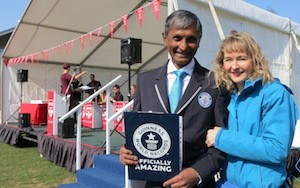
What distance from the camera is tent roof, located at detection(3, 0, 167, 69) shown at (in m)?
8.25

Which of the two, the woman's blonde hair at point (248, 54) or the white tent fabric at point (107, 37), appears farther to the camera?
the white tent fabric at point (107, 37)

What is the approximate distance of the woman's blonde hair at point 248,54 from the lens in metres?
1.28

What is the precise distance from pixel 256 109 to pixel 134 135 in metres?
0.48

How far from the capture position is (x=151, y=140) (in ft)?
4.13

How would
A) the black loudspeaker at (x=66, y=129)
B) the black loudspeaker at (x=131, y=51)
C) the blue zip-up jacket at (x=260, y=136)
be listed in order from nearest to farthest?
1. the blue zip-up jacket at (x=260, y=136)
2. the black loudspeaker at (x=131, y=51)
3. the black loudspeaker at (x=66, y=129)

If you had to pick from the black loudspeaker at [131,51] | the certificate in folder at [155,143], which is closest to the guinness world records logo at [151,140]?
the certificate in folder at [155,143]

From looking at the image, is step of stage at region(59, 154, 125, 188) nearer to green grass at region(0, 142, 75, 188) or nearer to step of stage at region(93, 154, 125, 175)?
step of stage at region(93, 154, 125, 175)

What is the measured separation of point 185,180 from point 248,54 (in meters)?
0.55

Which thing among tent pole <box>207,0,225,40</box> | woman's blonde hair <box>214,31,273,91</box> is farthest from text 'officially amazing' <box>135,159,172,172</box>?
tent pole <box>207,0,225,40</box>

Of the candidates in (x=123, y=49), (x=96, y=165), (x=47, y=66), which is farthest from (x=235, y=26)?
(x=47, y=66)

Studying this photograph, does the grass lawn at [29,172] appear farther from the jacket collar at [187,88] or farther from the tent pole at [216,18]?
the jacket collar at [187,88]

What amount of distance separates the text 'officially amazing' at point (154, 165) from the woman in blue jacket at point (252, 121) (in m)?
0.19

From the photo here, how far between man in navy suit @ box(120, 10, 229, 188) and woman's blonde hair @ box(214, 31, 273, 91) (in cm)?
5

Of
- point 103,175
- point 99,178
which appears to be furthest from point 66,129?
point 99,178
